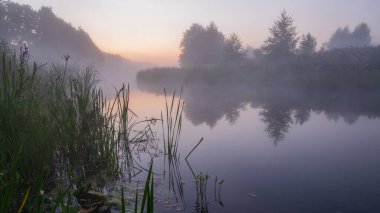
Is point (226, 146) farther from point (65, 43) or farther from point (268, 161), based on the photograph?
point (65, 43)

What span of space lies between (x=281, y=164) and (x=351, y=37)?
265 feet

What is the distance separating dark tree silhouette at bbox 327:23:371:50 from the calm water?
66.4 m

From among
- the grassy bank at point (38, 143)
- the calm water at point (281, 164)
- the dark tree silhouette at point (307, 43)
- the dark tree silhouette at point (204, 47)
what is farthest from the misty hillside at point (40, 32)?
the grassy bank at point (38, 143)

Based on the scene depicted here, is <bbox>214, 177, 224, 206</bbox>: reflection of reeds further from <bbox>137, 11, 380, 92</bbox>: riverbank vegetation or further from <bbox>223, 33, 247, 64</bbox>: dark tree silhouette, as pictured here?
<bbox>223, 33, 247, 64</bbox>: dark tree silhouette

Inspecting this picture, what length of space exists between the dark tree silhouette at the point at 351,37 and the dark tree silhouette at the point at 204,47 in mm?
38106

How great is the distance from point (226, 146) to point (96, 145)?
309cm

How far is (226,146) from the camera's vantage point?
599 centimetres

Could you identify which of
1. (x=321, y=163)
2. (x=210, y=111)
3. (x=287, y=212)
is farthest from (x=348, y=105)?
(x=287, y=212)

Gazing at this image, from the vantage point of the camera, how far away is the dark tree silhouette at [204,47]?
4072cm

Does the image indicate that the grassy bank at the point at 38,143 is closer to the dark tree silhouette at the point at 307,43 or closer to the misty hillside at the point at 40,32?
the dark tree silhouette at the point at 307,43

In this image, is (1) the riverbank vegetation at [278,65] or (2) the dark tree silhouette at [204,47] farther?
(2) the dark tree silhouette at [204,47]

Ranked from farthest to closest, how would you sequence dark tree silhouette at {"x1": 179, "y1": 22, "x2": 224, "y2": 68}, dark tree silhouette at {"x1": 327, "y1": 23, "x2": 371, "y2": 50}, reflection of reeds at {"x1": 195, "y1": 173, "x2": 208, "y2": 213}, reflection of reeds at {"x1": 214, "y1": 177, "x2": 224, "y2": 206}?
dark tree silhouette at {"x1": 327, "y1": 23, "x2": 371, "y2": 50} < dark tree silhouette at {"x1": 179, "y1": 22, "x2": 224, "y2": 68} < reflection of reeds at {"x1": 214, "y1": 177, "x2": 224, "y2": 206} < reflection of reeds at {"x1": 195, "y1": 173, "x2": 208, "y2": 213}

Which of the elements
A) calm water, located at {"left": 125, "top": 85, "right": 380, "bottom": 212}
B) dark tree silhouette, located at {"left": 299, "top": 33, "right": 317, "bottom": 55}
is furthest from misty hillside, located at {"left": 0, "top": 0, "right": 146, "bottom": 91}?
calm water, located at {"left": 125, "top": 85, "right": 380, "bottom": 212}

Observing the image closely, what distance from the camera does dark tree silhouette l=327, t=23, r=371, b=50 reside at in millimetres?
69188
